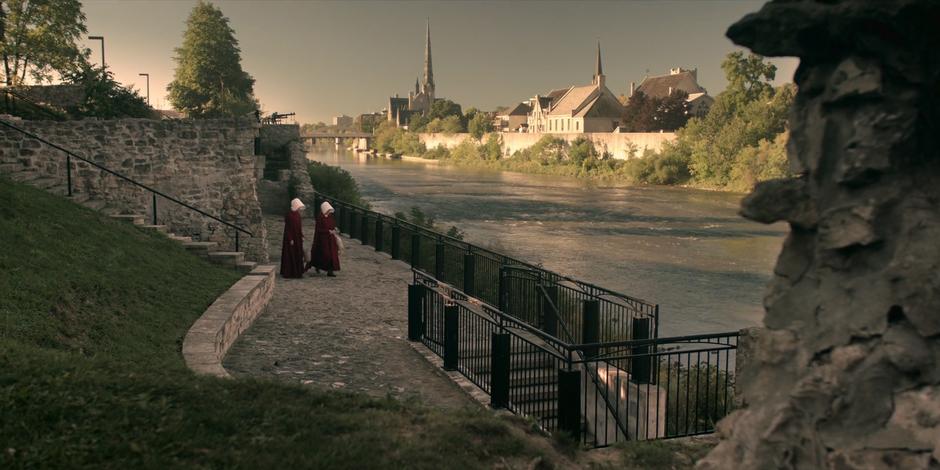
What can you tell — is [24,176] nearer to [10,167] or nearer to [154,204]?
[10,167]

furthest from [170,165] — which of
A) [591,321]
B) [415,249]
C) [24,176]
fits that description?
[591,321]

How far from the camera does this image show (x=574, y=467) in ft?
20.7

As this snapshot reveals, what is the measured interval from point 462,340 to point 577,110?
97.5 meters

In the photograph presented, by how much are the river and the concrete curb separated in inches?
391

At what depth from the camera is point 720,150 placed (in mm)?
61750

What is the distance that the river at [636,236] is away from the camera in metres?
23.7

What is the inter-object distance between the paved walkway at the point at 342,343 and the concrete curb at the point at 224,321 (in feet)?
0.73

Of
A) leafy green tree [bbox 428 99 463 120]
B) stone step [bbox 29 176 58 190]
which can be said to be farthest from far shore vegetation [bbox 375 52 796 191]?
leafy green tree [bbox 428 99 463 120]

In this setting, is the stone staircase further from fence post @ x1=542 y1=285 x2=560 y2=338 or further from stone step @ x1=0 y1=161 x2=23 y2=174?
fence post @ x1=542 y1=285 x2=560 y2=338

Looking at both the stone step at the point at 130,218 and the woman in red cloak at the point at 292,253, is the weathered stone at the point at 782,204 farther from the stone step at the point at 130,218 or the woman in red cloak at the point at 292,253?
the stone step at the point at 130,218

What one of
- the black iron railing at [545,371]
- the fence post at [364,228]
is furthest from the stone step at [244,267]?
the fence post at [364,228]

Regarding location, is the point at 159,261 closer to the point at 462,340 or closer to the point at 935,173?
the point at 462,340

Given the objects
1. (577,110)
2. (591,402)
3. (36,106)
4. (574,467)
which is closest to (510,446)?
(574,467)

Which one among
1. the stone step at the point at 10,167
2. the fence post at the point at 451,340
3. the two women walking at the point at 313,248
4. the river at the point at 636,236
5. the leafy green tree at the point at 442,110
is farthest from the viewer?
the leafy green tree at the point at 442,110
